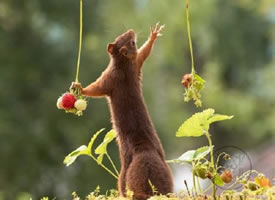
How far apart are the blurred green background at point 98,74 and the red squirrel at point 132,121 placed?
6656 millimetres

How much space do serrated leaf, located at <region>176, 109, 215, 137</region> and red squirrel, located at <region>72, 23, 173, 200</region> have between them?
0.61 ft

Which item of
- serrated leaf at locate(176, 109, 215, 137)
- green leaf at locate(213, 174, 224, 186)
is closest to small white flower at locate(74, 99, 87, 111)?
serrated leaf at locate(176, 109, 215, 137)

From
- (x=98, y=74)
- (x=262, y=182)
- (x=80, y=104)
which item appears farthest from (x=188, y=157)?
(x=98, y=74)

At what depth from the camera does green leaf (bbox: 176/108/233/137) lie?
165cm

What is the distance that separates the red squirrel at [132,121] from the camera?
1807 mm

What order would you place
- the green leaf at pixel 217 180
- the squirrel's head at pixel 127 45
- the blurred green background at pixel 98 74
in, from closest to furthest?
the green leaf at pixel 217 180 < the squirrel's head at pixel 127 45 < the blurred green background at pixel 98 74

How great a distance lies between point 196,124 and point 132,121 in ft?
1.10

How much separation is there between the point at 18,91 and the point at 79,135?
164 cm

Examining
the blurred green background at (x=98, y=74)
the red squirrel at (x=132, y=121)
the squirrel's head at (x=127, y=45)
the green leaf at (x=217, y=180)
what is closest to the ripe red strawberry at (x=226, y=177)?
the green leaf at (x=217, y=180)

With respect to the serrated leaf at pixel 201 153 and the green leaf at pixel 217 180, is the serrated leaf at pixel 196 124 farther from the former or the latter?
the green leaf at pixel 217 180

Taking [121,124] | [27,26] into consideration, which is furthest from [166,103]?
[121,124]

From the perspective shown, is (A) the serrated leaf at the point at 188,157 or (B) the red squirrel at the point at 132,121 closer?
(A) the serrated leaf at the point at 188,157

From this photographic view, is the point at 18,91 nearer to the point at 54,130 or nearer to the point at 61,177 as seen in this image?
the point at 54,130

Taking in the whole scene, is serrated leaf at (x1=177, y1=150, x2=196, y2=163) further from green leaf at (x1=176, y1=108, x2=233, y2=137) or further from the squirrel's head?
the squirrel's head
